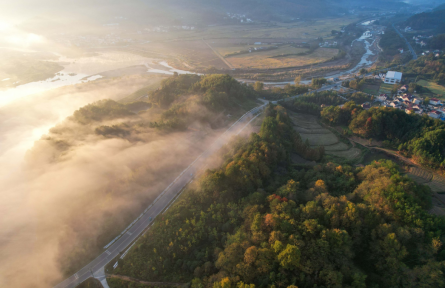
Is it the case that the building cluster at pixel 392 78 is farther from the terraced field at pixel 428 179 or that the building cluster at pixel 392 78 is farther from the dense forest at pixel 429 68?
the terraced field at pixel 428 179

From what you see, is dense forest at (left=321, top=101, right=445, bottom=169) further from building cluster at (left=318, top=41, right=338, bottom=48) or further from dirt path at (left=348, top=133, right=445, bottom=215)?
building cluster at (left=318, top=41, right=338, bottom=48)

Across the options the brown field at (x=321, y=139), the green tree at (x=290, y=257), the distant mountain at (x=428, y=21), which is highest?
the distant mountain at (x=428, y=21)

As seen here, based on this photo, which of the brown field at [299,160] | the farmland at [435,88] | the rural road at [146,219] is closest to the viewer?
the rural road at [146,219]

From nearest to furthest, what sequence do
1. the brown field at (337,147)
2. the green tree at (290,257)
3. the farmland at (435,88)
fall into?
the green tree at (290,257) < the brown field at (337,147) < the farmland at (435,88)

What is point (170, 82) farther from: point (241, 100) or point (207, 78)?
point (241, 100)

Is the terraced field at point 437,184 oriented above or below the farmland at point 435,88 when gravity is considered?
below

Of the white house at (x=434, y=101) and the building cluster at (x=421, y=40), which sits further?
the building cluster at (x=421, y=40)

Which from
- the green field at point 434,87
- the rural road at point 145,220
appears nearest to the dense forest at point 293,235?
the rural road at point 145,220
